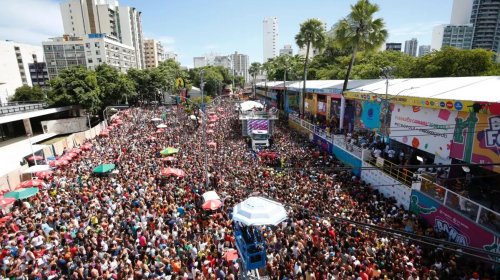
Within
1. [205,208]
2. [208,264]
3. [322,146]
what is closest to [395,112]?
[322,146]

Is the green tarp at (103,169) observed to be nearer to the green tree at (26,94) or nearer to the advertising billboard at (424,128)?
the advertising billboard at (424,128)

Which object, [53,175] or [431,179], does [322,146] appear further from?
[53,175]

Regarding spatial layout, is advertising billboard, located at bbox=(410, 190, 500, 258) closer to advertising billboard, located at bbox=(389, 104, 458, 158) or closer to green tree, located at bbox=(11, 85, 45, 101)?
advertising billboard, located at bbox=(389, 104, 458, 158)

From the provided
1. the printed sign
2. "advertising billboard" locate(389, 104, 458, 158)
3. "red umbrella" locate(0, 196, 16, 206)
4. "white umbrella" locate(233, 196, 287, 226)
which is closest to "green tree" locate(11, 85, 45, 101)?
"red umbrella" locate(0, 196, 16, 206)

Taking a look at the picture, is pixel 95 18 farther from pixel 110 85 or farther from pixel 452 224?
pixel 452 224

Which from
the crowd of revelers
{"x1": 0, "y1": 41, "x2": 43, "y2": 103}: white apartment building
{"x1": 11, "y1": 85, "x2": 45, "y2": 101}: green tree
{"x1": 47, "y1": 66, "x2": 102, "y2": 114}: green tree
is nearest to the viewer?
the crowd of revelers

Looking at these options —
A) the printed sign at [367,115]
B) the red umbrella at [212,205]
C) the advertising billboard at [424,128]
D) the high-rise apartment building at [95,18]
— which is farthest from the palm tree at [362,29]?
the high-rise apartment building at [95,18]
